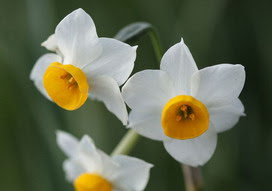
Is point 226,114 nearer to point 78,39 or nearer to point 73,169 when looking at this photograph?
point 78,39

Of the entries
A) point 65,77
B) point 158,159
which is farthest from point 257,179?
point 65,77

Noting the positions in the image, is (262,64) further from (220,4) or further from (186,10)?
(186,10)

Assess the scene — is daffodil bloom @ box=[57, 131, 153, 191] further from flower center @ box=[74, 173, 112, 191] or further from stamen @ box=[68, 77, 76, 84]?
stamen @ box=[68, 77, 76, 84]

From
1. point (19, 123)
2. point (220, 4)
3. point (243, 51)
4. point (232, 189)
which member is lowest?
point (232, 189)

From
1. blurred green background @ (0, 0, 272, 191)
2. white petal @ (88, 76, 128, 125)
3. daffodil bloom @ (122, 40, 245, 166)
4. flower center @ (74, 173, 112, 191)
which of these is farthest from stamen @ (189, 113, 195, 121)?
blurred green background @ (0, 0, 272, 191)

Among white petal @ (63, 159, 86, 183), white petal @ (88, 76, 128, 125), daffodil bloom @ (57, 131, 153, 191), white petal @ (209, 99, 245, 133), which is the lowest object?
white petal @ (63, 159, 86, 183)

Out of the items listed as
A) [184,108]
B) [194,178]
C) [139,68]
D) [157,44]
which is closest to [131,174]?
[194,178]
